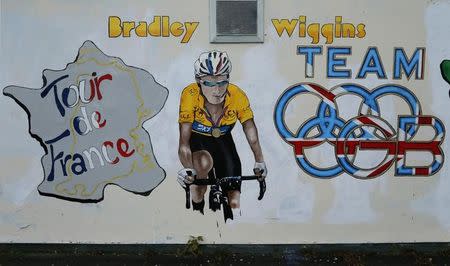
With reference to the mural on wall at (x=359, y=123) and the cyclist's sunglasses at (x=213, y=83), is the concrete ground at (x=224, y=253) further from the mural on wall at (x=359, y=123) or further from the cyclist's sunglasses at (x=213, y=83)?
the cyclist's sunglasses at (x=213, y=83)

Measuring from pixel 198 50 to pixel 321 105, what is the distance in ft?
4.08

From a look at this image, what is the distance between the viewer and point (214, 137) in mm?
4664

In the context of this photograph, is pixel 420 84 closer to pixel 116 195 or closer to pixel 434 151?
pixel 434 151

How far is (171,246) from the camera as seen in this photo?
4781 mm

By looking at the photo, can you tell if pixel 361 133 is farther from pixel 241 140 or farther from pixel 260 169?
pixel 241 140

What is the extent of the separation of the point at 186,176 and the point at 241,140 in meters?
0.61

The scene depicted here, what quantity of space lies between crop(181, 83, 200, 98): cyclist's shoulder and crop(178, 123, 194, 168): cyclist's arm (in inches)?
10.8

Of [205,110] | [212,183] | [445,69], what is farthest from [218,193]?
[445,69]

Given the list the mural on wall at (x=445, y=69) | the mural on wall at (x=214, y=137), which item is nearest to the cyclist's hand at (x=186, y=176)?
the mural on wall at (x=214, y=137)

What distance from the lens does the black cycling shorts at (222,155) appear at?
4.66m

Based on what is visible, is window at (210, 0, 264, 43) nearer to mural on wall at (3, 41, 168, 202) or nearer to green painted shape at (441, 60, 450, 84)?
mural on wall at (3, 41, 168, 202)

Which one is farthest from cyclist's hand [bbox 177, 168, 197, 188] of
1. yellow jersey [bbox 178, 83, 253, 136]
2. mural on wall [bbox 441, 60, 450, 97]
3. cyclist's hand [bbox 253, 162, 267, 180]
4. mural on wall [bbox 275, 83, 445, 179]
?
mural on wall [bbox 441, 60, 450, 97]

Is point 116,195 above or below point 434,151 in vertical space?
below

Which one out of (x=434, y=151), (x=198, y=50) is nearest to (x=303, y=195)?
(x=434, y=151)
